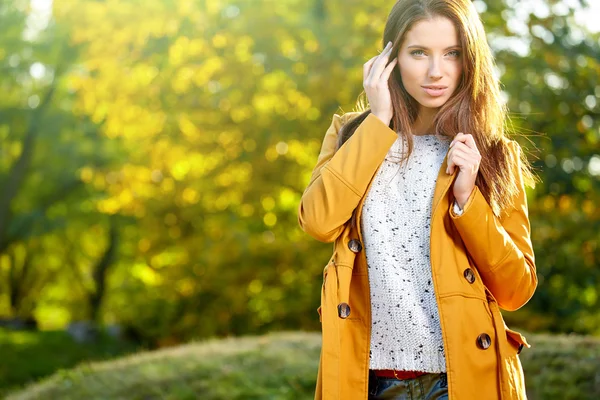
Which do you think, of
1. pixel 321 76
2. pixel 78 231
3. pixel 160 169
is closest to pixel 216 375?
pixel 321 76

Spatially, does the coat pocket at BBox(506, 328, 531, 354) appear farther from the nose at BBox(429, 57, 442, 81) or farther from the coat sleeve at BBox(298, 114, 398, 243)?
the nose at BBox(429, 57, 442, 81)

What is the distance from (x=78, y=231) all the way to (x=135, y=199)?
1165 centimetres

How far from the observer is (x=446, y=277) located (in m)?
2.40

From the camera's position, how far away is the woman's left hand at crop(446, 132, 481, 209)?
2.41 metres

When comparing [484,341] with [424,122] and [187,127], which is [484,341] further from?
[187,127]

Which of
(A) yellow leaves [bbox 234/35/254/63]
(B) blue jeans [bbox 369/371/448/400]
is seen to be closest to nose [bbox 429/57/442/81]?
(B) blue jeans [bbox 369/371/448/400]

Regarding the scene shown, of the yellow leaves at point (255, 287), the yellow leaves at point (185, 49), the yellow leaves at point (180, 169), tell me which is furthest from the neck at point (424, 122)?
the yellow leaves at point (180, 169)

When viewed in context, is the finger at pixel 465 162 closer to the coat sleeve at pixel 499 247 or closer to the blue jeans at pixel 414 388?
the coat sleeve at pixel 499 247

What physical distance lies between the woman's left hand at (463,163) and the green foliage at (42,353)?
12.2 m

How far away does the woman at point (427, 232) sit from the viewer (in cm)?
240

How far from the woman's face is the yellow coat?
0.57 ft

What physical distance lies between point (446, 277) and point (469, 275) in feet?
0.26

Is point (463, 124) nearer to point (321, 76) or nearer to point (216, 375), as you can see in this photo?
point (216, 375)

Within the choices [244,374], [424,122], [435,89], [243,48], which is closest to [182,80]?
[243,48]
